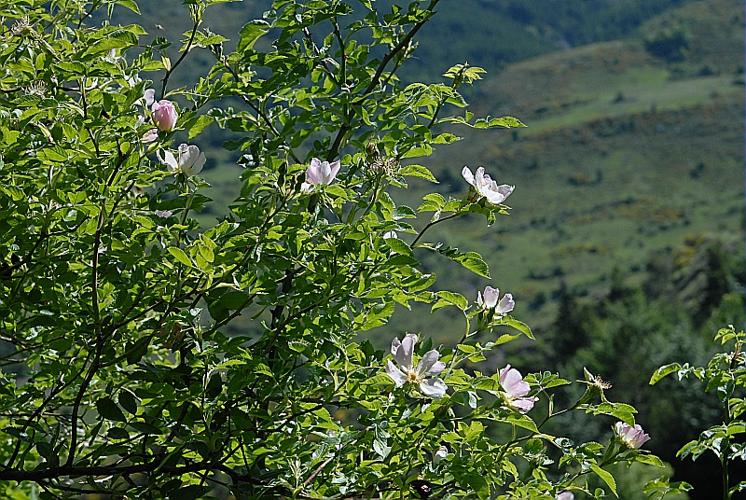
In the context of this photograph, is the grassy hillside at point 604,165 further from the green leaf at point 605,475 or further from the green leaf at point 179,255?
the green leaf at point 179,255

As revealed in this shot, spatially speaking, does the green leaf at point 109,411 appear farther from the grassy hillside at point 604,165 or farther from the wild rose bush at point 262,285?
the grassy hillside at point 604,165

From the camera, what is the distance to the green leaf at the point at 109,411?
6.04 ft

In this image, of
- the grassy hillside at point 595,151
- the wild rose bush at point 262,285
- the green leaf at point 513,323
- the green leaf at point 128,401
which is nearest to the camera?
the wild rose bush at point 262,285

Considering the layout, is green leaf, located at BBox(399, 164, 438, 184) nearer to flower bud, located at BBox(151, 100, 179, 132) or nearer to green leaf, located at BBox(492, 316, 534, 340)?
green leaf, located at BBox(492, 316, 534, 340)

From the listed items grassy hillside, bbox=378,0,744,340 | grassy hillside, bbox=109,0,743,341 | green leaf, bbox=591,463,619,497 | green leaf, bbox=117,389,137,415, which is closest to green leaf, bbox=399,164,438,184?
green leaf, bbox=591,463,619,497

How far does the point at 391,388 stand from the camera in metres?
1.82

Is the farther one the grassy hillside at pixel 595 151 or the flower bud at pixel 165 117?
the grassy hillside at pixel 595 151

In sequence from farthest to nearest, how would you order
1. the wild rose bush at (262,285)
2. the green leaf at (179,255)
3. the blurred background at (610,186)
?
the blurred background at (610,186) → the wild rose bush at (262,285) → the green leaf at (179,255)

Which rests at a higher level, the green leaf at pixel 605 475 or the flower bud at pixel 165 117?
the flower bud at pixel 165 117

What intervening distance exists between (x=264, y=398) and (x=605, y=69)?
12804cm

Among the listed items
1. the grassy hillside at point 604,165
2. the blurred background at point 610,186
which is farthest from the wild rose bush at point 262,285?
the grassy hillside at point 604,165

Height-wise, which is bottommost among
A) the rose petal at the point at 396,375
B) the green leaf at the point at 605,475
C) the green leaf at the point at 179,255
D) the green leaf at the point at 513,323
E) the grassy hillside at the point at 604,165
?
the grassy hillside at the point at 604,165

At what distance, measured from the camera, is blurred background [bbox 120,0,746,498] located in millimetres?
47031

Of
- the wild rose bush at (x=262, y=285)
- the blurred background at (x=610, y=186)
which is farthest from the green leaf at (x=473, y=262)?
the blurred background at (x=610, y=186)
